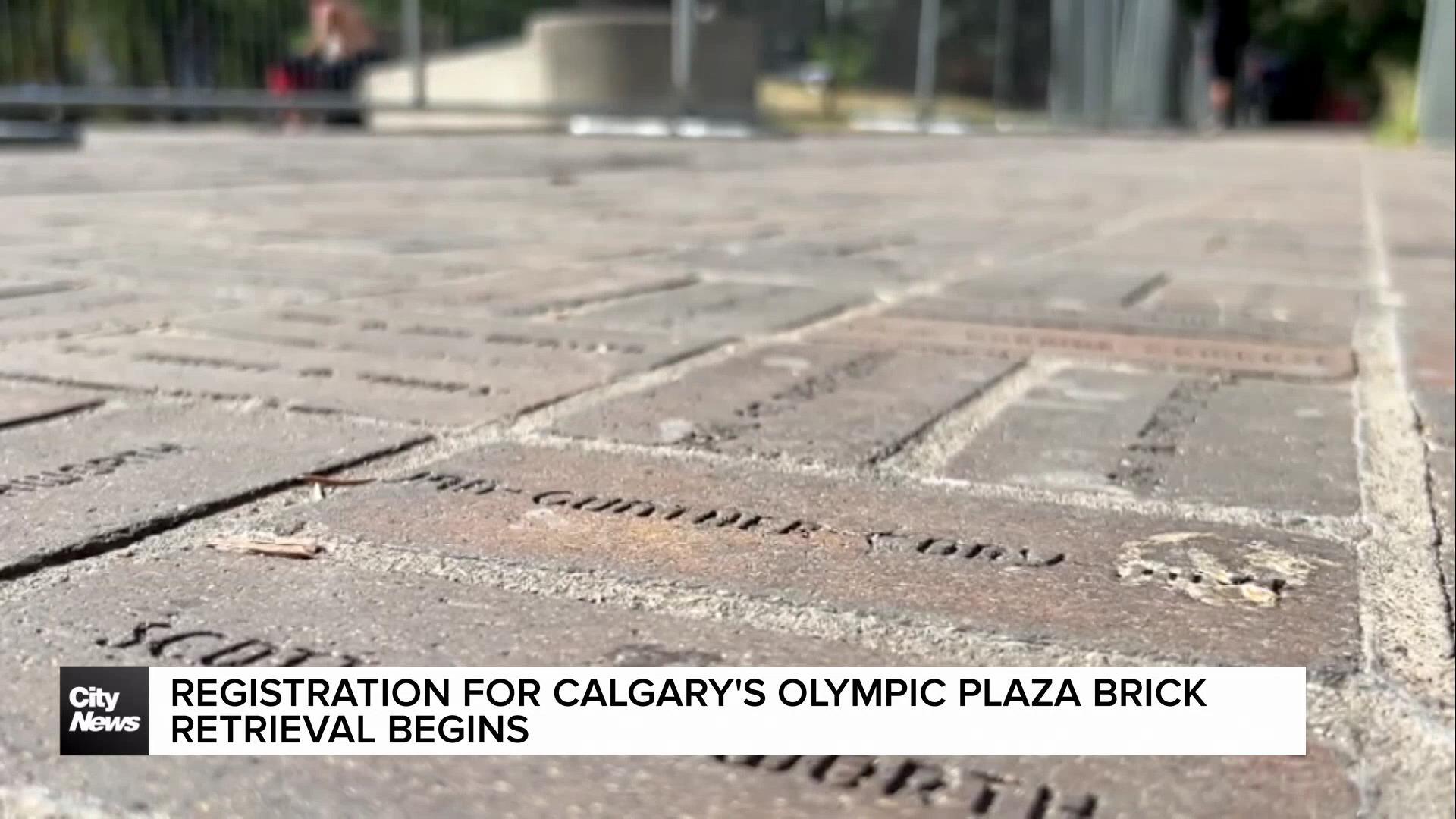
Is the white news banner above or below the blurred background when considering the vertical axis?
below

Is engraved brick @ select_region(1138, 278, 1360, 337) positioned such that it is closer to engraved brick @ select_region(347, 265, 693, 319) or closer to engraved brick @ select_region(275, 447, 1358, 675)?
engraved brick @ select_region(347, 265, 693, 319)

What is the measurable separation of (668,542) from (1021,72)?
1631cm

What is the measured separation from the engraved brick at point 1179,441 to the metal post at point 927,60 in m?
13.4

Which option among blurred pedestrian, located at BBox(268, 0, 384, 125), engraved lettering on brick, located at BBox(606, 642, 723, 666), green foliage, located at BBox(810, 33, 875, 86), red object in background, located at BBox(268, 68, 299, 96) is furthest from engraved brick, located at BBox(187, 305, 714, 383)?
green foliage, located at BBox(810, 33, 875, 86)

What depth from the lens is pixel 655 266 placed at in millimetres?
3543

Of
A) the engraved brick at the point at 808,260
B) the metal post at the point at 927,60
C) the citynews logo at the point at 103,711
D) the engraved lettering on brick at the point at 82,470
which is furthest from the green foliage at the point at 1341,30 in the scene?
the citynews logo at the point at 103,711

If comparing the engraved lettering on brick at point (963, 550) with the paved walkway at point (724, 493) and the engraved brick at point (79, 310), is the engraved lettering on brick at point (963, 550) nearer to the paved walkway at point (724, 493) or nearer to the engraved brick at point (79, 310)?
the paved walkway at point (724, 493)

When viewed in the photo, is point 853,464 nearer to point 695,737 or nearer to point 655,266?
point 695,737

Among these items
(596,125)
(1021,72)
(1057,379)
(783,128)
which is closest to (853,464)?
(1057,379)

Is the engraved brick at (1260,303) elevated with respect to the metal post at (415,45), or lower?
lower

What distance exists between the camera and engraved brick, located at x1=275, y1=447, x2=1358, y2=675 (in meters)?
1.20

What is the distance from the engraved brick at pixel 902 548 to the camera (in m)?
1.20

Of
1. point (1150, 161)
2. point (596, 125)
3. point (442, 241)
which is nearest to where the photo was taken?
point (442, 241)

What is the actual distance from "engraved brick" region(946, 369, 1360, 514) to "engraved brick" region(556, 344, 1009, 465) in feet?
0.39
